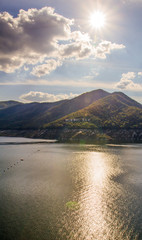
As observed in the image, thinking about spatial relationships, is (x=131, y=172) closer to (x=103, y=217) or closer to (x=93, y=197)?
(x=93, y=197)

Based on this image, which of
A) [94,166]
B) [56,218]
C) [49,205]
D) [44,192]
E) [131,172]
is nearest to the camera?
[56,218]

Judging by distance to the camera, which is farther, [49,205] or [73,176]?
[73,176]

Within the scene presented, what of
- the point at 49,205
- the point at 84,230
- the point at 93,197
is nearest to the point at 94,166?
the point at 93,197

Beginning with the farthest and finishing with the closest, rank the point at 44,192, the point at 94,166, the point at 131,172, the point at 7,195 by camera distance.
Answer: the point at 94,166, the point at 131,172, the point at 44,192, the point at 7,195

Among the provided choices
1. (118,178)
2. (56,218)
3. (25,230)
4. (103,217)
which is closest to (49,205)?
(56,218)

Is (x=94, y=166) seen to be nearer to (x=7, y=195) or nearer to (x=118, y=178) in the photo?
(x=118, y=178)

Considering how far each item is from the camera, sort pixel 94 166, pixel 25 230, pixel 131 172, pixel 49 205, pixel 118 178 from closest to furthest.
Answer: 1. pixel 25 230
2. pixel 49 205
3. pixel 118 178
4. pixel 131 172
5. pixel 94 166

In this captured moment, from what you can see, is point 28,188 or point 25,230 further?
point 28,188

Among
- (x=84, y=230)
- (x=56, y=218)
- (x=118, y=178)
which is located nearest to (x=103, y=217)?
(x=84, y=230)

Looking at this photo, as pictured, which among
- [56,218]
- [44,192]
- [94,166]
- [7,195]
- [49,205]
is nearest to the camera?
[56,218]
